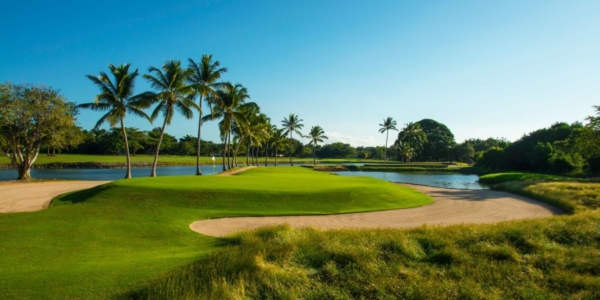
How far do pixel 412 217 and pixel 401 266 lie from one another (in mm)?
9794

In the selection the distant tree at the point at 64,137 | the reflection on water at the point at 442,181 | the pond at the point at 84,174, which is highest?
the distant tree at the point at 64,137

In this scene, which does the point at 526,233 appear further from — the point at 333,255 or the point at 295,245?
the point at 295,245

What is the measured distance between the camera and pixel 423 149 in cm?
12594

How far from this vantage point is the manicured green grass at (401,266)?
22.2ft

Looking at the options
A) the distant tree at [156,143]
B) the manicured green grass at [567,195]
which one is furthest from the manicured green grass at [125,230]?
the distant tree at [156,143]

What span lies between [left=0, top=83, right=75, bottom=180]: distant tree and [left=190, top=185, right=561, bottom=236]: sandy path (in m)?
29.9

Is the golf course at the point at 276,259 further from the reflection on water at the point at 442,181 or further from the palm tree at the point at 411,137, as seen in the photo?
the palm tree at the point at 411,137

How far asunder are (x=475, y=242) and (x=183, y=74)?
34990mm

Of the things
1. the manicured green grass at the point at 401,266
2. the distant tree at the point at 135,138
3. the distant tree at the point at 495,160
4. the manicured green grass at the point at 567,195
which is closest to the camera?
the manicured green grass at the point at 401,266

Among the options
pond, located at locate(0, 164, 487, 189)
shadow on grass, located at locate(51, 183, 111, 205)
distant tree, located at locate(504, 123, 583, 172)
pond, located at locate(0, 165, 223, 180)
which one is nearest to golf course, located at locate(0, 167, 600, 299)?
shadow on grass, located at locate(51, 183, 111, 205)

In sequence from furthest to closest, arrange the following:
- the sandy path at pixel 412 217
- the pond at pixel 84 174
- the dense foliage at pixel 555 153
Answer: the pond at pixel 84 174, the dense foliage at pixel 555 153, the sandy path at pixel 412 217

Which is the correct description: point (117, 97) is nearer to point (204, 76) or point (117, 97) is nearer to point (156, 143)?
point (204, 76)

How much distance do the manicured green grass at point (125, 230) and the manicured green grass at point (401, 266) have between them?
101 centimetres

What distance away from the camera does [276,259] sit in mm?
8461
